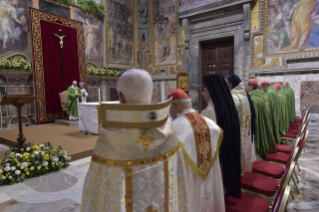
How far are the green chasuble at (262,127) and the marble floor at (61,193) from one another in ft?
2.35

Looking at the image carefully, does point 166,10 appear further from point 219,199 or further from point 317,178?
point 219,199

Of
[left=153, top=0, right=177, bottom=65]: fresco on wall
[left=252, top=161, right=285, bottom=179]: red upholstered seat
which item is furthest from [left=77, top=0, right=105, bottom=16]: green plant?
[left=252, top=161, right=285, bottom=179]: red upholstered seat

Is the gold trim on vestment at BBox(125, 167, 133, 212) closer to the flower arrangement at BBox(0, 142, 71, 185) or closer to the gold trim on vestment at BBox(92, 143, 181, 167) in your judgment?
the gold trim on vestment at BBox(92, 143, 181, 167)

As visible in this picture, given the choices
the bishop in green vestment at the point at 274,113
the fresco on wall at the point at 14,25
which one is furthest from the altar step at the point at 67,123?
the bishop in green vestment at the point at 274,113

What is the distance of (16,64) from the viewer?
7.94m

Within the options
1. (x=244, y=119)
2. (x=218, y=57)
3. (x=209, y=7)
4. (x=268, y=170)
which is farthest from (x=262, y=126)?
(x=209, y=7)

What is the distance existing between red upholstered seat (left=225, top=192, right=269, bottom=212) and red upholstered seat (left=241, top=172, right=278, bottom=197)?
0.16 meters

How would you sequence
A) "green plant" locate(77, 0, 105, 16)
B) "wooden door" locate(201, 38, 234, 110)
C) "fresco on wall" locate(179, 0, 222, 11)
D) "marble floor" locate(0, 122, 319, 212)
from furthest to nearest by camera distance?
"fresco on wall" locate(179, 0, 222, 11)
"wooden door" locate(201, 38, 234, 110)
"green plant" locate(77, 0, 105, 16)
"marble floor" locate(0, 122, 319, 212)

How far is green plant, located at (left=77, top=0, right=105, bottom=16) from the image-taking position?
10.4 meters

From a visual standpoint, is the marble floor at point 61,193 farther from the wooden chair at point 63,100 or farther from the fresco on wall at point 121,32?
the fresco on wall at point 121,32

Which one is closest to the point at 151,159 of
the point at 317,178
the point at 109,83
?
the point at 317,178

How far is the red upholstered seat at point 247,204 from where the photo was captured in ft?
5.98

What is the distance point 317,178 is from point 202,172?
119 inches

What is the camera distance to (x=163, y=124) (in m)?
1.26
